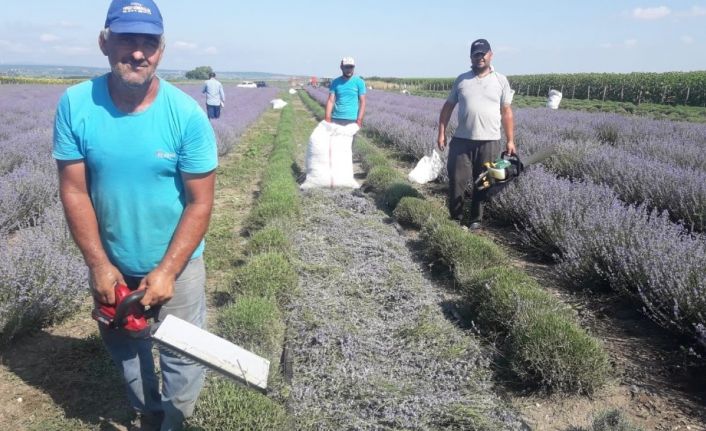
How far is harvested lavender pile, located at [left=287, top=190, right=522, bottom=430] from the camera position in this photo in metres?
2.37

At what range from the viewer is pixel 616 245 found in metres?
3.76

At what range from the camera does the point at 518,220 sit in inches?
223

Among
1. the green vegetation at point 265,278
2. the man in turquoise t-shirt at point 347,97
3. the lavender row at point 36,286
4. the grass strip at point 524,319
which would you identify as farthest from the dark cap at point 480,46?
the lavender row at point 36,286

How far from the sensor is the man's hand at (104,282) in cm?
178

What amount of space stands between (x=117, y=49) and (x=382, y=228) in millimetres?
3915

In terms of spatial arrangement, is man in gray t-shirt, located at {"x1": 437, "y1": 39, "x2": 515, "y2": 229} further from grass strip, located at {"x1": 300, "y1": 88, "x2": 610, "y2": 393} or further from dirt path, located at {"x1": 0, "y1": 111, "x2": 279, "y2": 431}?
dirt path, located at {"x1": 0, "y1": 111, "x2": 279, "y2": 431}

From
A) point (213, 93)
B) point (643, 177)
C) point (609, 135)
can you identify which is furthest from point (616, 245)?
point (213, 93)

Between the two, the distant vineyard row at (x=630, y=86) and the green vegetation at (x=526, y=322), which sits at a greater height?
the distant vineyard row at (x=630, y=86)

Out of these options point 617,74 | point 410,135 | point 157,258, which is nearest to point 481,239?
point 157,258

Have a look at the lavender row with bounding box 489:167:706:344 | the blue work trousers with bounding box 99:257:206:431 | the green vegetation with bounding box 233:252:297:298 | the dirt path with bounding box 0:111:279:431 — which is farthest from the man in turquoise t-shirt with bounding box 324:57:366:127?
the blue work trousers with bounding box 99:257:206:431

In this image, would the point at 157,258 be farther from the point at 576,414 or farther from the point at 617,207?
A: the point at 617,207

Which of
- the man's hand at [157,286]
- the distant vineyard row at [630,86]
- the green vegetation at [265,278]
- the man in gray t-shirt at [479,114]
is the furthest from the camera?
the distant vineyard row at [630,86]

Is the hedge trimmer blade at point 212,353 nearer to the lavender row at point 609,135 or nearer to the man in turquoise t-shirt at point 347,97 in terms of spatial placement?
the man in turquoise t-shirt at point 347,97

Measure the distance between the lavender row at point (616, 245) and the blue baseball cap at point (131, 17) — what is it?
2.84m
